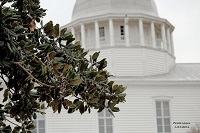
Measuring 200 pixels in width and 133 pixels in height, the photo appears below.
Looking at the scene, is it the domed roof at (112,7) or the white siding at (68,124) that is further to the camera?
the domed roof at (112,7)

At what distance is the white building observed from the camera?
2634 centimetres

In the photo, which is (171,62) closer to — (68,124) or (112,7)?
(112,7)

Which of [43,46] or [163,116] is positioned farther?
[163,116]

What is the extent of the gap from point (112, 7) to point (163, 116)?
8031 millimetres

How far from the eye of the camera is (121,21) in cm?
3000

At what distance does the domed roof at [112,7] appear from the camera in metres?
30.3

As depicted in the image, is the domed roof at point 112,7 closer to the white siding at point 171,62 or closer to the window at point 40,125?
the white siding at point 171,62

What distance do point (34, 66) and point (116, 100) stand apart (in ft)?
3.26

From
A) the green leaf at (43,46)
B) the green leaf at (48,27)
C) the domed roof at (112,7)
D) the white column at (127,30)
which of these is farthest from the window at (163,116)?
the green leaf at (43,46)

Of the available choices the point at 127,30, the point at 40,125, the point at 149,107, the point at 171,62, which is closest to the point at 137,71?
the point at 127,30

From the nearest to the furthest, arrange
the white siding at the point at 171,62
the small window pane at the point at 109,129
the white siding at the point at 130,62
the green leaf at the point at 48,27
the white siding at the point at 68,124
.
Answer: the green leaf at the point at 48,27
the white siding at the point at 68,124
the small window pane at the point at 109,129
the white siding at the point at 130,62
the white siding at the point at 171,62

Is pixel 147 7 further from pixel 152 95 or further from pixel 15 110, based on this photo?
pixel 15 110

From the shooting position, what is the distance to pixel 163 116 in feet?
88.0

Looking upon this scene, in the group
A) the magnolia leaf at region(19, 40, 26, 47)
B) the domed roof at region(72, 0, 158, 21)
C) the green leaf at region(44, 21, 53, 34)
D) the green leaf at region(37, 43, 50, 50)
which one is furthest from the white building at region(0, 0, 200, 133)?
the magnolia leaf at region(19, 40, 26, 47)
